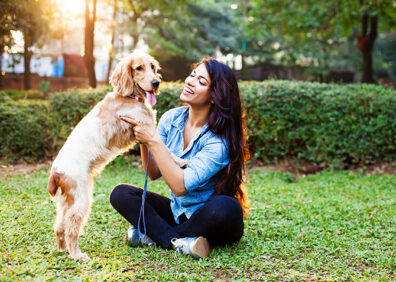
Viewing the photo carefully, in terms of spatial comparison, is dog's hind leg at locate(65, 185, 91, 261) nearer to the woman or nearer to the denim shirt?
the woman

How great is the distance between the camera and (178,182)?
3.19 metres

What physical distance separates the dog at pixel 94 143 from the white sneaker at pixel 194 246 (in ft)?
2.13

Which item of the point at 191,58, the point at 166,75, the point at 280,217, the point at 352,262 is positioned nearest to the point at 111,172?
the point at 280,217

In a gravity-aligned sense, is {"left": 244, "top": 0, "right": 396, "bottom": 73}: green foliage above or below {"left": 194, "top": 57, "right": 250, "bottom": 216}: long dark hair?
above

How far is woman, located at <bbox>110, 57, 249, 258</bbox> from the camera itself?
10.6ft

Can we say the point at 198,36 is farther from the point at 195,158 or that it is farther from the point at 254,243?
the point at 195,158

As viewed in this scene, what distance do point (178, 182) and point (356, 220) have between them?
102 inches

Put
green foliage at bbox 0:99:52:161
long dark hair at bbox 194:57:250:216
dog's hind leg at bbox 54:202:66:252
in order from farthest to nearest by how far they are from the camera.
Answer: green foliage at bbox 0:99:52:161 → long dark hair at bbox 194:57:250:216 → dog's hind leg at bbox 54:202:66:252

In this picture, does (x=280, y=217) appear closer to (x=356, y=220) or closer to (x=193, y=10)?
(x=356, y=220)

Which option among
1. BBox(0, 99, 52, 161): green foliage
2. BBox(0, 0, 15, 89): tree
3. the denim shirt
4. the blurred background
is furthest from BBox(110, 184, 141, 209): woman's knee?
BBox(0, 0, 15, 89): tree

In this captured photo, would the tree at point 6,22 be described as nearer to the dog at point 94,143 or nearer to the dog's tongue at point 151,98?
the dog at point 94,143

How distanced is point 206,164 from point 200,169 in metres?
0.07

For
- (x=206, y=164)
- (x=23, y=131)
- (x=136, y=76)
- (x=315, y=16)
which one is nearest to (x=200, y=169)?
(x=206, y=164)

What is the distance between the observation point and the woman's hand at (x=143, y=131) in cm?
323
